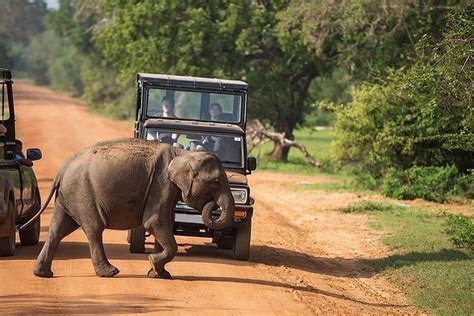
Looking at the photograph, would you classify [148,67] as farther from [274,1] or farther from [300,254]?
[300,254]

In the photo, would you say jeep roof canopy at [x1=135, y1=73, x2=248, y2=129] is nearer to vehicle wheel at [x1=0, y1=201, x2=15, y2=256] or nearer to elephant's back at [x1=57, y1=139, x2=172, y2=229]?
vehicle wheel at [x1=0, y1=201, x2=15, y2=256]

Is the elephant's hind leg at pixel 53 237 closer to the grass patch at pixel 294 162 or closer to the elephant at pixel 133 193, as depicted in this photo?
the elephant at pixel 133 193

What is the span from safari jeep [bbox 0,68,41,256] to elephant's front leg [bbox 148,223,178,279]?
6.31ft

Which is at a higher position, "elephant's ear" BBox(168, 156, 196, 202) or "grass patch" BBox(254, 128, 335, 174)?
"elephant's ear" BBox(168, 156, 196, 202)

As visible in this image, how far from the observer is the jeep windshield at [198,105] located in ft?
51.4

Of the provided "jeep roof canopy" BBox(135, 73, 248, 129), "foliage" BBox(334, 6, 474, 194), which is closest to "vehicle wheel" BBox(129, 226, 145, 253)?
"jeep roof canopy" BBox(135, 73, 248, 129)

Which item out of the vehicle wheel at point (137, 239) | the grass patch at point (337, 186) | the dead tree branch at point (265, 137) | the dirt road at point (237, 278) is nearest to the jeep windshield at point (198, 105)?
the dirt road at point (237, 278)

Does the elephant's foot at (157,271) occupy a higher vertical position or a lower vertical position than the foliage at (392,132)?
lower

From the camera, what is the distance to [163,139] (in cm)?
1474

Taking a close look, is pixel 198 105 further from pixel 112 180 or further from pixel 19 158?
pixel 112 180

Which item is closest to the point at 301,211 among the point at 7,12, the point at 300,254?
the point at 300,254

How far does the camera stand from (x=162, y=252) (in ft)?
39.2

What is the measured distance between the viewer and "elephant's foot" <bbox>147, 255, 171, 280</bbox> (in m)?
11.8

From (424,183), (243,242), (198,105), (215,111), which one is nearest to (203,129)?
(215,111)
